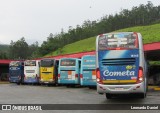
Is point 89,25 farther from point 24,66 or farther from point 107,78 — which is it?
point 107,78

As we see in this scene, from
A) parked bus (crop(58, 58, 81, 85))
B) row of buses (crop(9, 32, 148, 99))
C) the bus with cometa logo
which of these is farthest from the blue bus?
row of buses (crop(9, 32, 148, 99))

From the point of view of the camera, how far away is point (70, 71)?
3152cm

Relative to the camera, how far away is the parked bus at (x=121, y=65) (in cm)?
1634

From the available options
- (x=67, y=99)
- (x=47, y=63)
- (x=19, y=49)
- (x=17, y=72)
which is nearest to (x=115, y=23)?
(x=19, y=49)

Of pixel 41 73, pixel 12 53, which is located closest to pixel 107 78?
pixel 41 73

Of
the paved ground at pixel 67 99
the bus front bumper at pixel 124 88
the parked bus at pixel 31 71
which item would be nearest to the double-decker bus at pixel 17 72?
the parked bus at pixel 31 71

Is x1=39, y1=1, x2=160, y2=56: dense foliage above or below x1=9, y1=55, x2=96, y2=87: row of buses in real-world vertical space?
above

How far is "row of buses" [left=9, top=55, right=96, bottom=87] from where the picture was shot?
28.2m

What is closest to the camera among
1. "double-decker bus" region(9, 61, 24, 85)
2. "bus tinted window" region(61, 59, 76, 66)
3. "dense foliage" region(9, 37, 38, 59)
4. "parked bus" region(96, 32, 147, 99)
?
"parked bus" region(96, 32, 147, 99)

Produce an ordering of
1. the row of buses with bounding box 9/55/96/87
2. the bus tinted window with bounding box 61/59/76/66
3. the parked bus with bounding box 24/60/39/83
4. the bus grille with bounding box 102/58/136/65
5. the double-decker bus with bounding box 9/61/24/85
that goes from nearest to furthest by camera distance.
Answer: the bus grille with bounding box 102/58/136/65 → the row of buses with bounding box 9/55/96/87 → the bus tinted window with bounding box 61/59/76/66 → the parked bus with bounding box 24/60/39/83 → the double-decker bus with bounding box 9/61/24/85

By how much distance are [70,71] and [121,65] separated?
49.9 feet

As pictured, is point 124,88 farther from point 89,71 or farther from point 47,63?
point 47,63

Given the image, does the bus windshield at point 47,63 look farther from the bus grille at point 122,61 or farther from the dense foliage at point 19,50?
the dense foliage at point 19,50

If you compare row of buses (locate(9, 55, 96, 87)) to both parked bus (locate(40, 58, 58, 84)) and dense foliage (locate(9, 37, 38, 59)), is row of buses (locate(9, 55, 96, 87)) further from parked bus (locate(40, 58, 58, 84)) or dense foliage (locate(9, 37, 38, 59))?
dense foliage (locate(9, 37, 38, 59))
